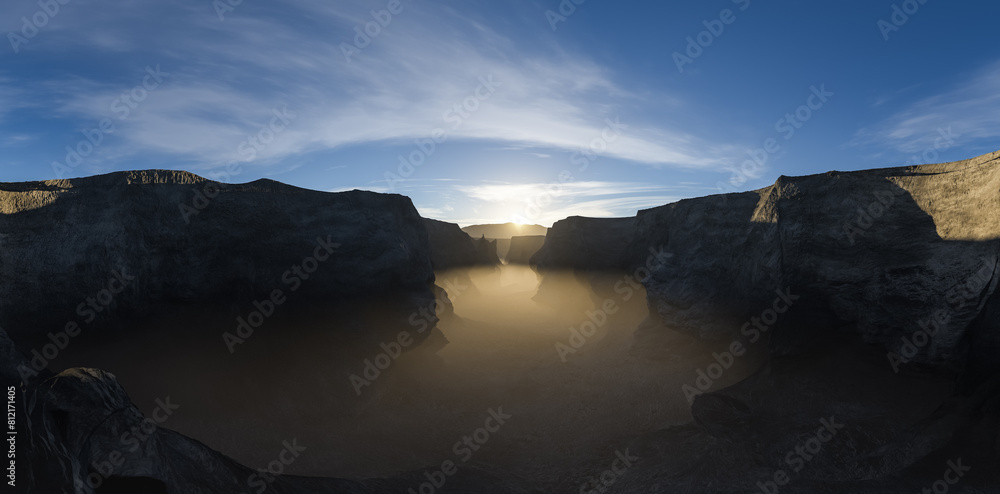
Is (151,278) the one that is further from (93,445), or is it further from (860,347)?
(860,347)

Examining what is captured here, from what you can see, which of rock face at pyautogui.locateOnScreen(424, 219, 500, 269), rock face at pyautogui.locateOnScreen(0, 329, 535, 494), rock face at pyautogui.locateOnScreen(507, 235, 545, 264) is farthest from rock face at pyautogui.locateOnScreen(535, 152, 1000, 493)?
rock face at pyautogui.locateOnScreen(507, 235, 545, 264)

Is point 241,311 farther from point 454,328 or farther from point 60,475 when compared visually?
point 454,328

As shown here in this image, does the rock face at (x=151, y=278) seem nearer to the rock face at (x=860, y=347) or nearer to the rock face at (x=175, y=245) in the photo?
the rock face at (x=175, y=245)

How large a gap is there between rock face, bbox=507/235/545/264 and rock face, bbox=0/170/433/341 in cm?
4522

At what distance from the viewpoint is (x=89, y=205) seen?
1008 centimetres

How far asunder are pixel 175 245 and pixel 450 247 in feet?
95.9

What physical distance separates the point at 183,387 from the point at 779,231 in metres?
16.8

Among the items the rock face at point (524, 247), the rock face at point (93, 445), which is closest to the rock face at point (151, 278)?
the rock face at point (93, 445)

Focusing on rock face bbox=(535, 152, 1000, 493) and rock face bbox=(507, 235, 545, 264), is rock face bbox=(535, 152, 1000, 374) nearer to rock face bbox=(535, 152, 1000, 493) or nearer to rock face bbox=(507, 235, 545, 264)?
rock face bbox=(535, 152, 1000, 493)

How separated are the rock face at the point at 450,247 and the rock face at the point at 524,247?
1557cm

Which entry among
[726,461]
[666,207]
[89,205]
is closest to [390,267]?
[89,205]

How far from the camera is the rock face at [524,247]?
59.8 metres

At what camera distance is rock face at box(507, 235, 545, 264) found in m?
59.8

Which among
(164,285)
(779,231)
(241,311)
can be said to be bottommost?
(241,311)
